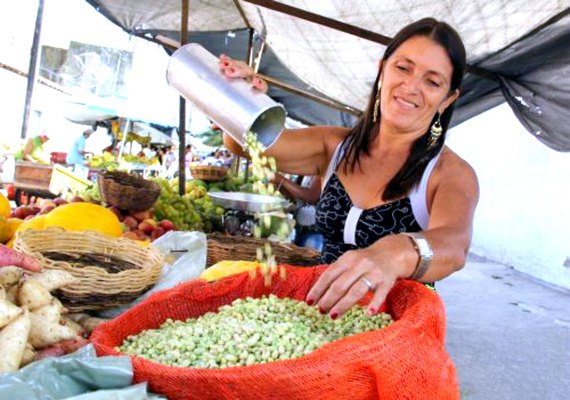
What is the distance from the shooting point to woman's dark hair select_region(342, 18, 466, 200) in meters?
1.64

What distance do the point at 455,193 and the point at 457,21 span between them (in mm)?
1517

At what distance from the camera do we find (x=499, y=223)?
9.59m

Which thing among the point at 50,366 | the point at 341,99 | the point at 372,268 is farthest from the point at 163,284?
the point at 341,99

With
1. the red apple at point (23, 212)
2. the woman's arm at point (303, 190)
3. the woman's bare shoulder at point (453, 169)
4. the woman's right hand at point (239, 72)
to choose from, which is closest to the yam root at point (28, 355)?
the woman's right hand at point (239, 72)

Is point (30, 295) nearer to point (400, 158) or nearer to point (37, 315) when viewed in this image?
point (37, 315)

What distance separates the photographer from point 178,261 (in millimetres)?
2297

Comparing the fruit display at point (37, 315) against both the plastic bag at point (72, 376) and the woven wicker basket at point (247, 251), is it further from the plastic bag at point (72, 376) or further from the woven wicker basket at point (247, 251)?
the woven wicker basket at point (247, 251)

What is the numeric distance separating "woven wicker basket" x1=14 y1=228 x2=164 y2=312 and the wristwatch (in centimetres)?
104

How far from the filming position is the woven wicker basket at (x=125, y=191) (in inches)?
130

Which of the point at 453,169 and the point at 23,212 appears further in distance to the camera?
the point at 23,212

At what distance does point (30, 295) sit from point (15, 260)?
108mm

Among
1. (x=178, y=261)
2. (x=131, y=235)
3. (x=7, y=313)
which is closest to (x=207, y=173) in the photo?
(x=131, y=235)

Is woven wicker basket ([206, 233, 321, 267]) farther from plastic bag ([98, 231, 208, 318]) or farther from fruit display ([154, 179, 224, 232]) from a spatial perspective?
fruit display ([154, 179, 224, 232])

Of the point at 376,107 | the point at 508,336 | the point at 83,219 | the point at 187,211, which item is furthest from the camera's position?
the point at 508,336
